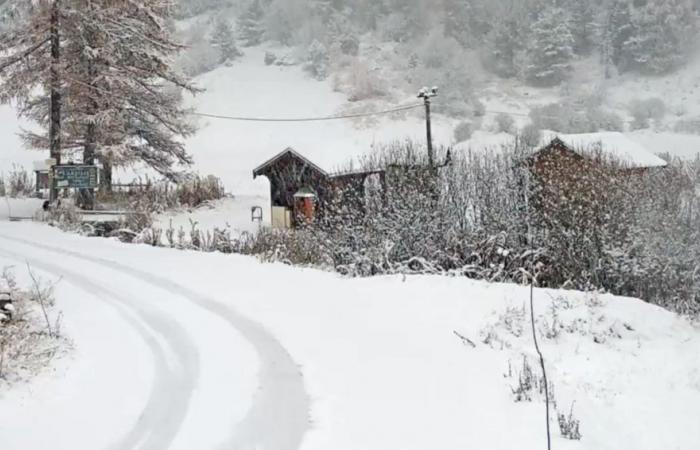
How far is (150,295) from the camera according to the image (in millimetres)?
8031

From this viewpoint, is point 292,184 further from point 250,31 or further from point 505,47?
point 250,31

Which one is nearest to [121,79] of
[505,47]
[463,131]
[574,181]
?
[574,181]

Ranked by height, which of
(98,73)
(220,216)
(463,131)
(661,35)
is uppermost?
(661,35)

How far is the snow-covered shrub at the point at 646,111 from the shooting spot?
2848 cm

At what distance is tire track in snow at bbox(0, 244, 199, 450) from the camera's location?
13.3 ft

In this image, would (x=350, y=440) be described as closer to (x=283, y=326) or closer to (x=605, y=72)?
(x=283, y=326)

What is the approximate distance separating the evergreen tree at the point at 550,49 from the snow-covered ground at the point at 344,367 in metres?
42.5

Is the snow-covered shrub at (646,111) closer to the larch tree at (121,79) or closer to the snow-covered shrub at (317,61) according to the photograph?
the larch tree at (121,79)

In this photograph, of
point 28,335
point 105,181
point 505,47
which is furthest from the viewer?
point 505,47

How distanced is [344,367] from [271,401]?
975 mm

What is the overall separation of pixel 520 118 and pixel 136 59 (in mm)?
29288

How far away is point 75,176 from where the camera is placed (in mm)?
16781

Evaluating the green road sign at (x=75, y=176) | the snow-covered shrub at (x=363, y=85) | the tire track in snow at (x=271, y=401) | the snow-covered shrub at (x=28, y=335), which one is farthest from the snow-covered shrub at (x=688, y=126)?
the snow-covered shrub at (x=363, y=85)

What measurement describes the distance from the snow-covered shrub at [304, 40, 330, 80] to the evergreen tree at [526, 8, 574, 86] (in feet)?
55.5
